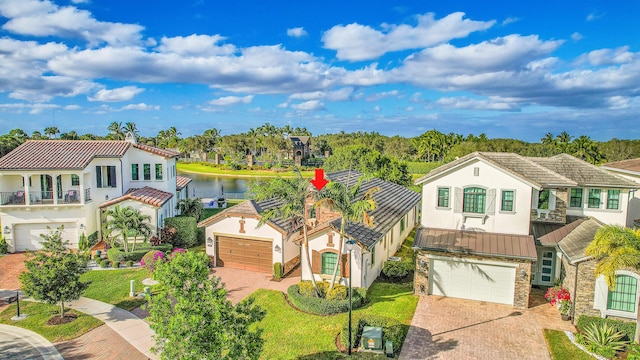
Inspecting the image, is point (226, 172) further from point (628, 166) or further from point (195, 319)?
point (195, 319)

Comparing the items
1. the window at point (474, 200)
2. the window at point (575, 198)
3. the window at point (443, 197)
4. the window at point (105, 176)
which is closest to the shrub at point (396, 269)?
the window at point (443, 197)

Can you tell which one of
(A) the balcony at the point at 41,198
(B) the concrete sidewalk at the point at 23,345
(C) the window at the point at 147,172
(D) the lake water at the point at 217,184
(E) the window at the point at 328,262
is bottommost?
(B) the concrete sidewalk at the point at 23,345

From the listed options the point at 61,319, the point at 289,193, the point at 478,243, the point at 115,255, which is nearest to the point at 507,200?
the point at 478,243

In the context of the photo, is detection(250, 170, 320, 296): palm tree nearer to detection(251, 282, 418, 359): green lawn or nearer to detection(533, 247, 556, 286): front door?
detection(251, 282, 418, 359): green lawn

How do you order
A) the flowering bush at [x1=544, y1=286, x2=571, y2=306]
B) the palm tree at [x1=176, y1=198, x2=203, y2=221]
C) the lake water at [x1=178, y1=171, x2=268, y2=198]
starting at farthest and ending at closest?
the lake water at [x1=178, y1=171, x2=268, y2=198]
the palm tree at [x1=176, y1=198, x2=203, y2=221]
the flowering bush at [x1=544, y1=286, x2=571, y2=306]

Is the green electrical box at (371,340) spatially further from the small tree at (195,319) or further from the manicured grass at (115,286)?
the manicured grass at (115,286)

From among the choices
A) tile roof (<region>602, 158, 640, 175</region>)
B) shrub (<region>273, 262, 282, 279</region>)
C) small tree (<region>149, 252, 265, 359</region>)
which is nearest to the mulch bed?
shrub (<region>273, 262, 282, 279</region>)
